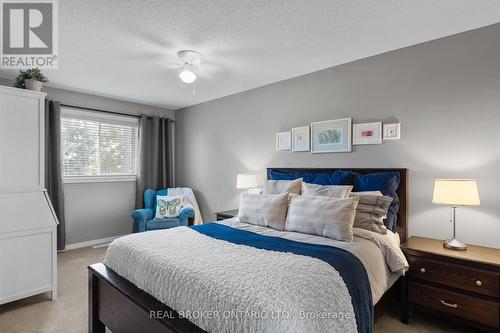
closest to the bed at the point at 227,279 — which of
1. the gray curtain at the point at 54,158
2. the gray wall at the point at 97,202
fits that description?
the gray curtain at the point at 54,158

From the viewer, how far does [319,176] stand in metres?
3.06

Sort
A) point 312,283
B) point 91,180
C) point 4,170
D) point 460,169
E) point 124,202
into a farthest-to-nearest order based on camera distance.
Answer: point 124,202
point 91,180
point 4,170
point 460,169
point 312,283

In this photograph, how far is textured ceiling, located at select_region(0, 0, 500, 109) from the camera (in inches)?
78.0

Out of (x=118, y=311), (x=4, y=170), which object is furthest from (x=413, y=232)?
(x=4, y=170)

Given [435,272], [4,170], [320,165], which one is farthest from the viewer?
[320,165]

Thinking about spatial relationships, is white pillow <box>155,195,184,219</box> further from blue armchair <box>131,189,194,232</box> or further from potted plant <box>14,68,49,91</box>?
potted plant <box>14,68,49,91</box>

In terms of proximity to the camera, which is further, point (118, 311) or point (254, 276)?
point (118, 311)

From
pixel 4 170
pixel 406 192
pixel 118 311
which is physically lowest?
pixel 118 311

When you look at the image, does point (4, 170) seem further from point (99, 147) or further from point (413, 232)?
point (413, 232)


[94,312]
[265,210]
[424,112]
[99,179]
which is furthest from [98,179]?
[424,112]

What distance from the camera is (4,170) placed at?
2541 millimetres

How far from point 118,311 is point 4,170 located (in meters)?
1.81

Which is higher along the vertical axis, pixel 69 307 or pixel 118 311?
pixel 118 311

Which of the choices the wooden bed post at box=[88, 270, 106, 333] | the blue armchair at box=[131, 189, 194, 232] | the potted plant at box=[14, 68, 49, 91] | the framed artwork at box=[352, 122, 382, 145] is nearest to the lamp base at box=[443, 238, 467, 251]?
the framed artwork at box=[352, 122, 382, 145]
